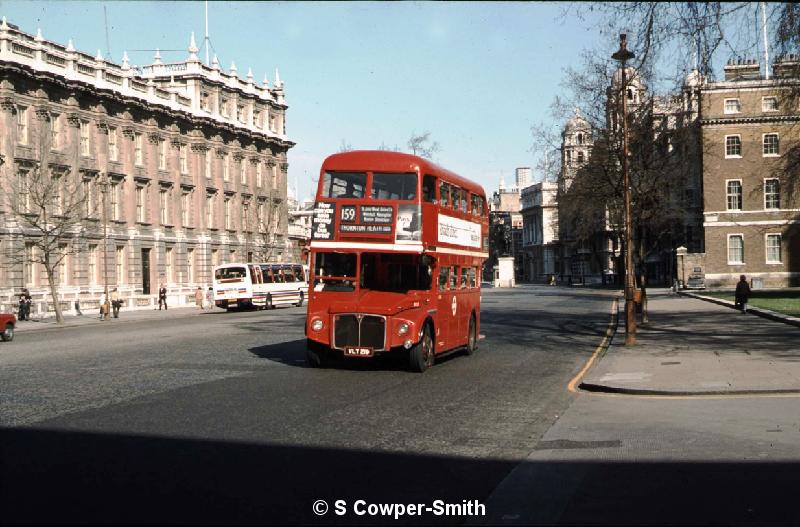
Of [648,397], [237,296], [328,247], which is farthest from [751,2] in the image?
[237,296]

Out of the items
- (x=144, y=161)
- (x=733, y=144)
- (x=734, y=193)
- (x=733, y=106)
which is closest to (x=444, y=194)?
(x=144, y=161)

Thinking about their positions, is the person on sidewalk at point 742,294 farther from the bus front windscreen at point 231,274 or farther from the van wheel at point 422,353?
the bus front windscreen at point 231,274

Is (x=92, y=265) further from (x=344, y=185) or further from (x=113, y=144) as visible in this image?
(x=344, y=185)

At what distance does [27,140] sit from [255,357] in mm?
39062

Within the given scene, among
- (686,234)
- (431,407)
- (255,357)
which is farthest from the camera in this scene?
(686,234)

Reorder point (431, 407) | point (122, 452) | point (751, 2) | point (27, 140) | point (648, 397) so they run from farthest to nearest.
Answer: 1. point (27, 140)
2. point (751, 2)
3. point (648, 397)
4. point (431, 407)
5. point (122, 452)

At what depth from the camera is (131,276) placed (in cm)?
6406

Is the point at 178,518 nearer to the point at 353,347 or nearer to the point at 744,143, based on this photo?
the point at 353,347

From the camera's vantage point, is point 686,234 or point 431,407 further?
point 686,234

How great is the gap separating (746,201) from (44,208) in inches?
2079

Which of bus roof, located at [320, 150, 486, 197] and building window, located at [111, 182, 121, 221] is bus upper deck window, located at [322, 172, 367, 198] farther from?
building window, located at [111, 182, 121, 221]

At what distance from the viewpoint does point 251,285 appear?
56812 millimetres

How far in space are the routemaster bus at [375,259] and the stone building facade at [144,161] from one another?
38.6 metres

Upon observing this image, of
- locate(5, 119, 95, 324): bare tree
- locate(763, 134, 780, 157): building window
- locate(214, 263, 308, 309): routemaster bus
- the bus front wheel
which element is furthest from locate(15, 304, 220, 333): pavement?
locate(763, 134, 780, 157): building window
